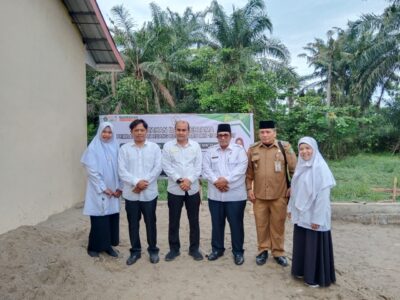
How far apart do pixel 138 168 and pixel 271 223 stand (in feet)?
5.86

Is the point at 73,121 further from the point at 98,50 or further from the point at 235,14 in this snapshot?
the point at 235,14

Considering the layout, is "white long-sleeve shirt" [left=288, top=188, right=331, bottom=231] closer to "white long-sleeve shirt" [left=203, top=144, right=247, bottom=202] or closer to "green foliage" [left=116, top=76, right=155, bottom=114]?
"white long-sleeve shirt" [left=203, top=144, right=247, bottom=202]

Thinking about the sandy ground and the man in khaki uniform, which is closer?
the sandy ground

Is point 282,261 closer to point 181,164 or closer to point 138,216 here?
point 181,164

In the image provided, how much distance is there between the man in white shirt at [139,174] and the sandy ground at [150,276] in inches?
18.8

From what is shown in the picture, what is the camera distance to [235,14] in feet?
62.0

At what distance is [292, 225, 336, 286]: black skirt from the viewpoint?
4.16m

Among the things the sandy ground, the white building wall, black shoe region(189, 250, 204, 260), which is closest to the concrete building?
the white building wall

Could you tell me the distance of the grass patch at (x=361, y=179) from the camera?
9062 mm

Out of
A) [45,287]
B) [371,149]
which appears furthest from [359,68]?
[45,287]

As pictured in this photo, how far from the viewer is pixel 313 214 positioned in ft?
13.5

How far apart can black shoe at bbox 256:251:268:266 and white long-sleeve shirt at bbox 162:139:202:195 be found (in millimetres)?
1166

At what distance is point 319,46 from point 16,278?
33899 mm

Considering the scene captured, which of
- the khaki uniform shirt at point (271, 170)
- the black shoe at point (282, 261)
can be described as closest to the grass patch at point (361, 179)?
the black shoe at point (282, 261)
